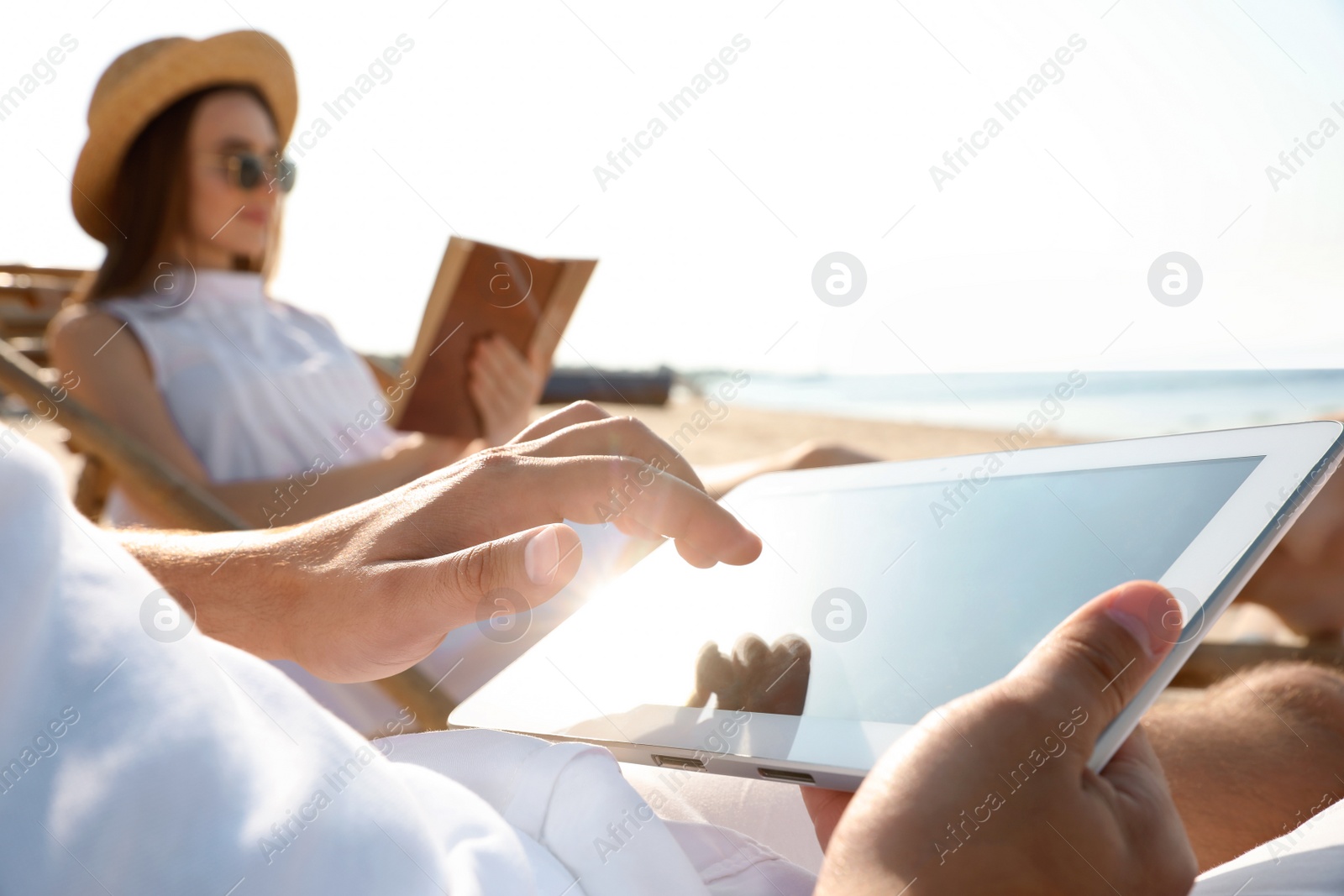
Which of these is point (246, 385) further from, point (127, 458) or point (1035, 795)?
point (1035, 795)

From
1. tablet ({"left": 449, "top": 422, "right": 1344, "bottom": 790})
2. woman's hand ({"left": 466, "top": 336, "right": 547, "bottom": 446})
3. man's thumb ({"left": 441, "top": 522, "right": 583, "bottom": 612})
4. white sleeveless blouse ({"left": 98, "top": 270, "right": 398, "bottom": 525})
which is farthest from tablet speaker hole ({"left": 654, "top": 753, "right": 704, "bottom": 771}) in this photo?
white sleeveless blouse ({"left": 98, "top": 270, "right": 398, "bottom": 525})

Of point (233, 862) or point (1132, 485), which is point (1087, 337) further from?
point (233, 862)

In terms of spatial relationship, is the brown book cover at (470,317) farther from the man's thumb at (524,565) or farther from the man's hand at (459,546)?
the man's thumb at (524,565)

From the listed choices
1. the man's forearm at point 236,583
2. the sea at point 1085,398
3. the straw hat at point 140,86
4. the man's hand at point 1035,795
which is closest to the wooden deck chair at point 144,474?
the man's forearm at point 236,583

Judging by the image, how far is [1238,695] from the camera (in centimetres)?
104

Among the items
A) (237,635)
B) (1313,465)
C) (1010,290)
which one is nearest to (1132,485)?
(1313,465)

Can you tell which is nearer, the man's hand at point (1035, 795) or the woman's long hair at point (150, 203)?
the man's hand at point (1035, 795)

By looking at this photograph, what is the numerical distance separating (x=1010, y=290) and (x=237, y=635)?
13.0 m

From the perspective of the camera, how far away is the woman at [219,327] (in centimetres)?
194

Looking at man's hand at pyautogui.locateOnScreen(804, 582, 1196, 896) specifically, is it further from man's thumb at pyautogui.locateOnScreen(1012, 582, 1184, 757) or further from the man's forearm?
the man's forearm

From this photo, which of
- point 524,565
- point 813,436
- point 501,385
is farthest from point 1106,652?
point 813,436

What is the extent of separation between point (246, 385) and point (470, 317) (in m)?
0.63

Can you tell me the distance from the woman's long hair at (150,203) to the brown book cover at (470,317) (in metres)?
0.91

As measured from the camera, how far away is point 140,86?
2.20 metres
